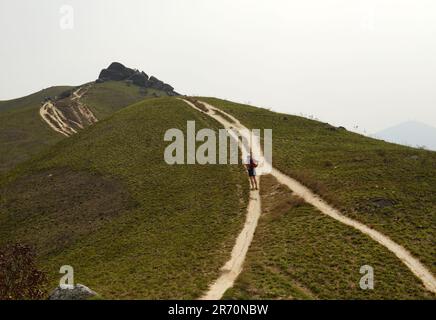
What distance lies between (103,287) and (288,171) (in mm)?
26353

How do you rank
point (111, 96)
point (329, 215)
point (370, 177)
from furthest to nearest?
point (111, 96) → point (370, 177) → point (329, 215)

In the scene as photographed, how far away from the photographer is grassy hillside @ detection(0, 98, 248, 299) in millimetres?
29781

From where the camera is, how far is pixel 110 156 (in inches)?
2360

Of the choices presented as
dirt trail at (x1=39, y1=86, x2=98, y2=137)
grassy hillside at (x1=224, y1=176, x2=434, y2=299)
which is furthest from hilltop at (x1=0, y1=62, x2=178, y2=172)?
grassy hillside at (x1=224, y1=176, x2=434, y2=299)

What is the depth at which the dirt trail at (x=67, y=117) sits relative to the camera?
11412cm

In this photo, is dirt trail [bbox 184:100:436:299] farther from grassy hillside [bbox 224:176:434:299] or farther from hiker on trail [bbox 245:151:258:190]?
hiker on trail [bbox 245:151:258:190]

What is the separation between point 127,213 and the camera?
145 feet

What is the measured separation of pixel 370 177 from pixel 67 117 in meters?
104

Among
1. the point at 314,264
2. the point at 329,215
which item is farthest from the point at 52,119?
the point at 314,264

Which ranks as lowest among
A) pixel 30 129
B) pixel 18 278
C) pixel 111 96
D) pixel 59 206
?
pixel 18 278

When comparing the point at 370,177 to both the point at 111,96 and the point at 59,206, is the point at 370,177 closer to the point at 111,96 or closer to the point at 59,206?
the point at 59,206

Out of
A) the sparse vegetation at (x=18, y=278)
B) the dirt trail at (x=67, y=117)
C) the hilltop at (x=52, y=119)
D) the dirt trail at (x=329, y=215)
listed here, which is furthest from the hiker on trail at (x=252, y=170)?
the dirt trail at (x=67, y=117)

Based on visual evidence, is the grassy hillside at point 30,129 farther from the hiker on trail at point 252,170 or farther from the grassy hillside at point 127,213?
the hiker on trail at point 252,170

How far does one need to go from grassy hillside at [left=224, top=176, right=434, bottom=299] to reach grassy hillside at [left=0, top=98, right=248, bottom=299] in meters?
3.12
